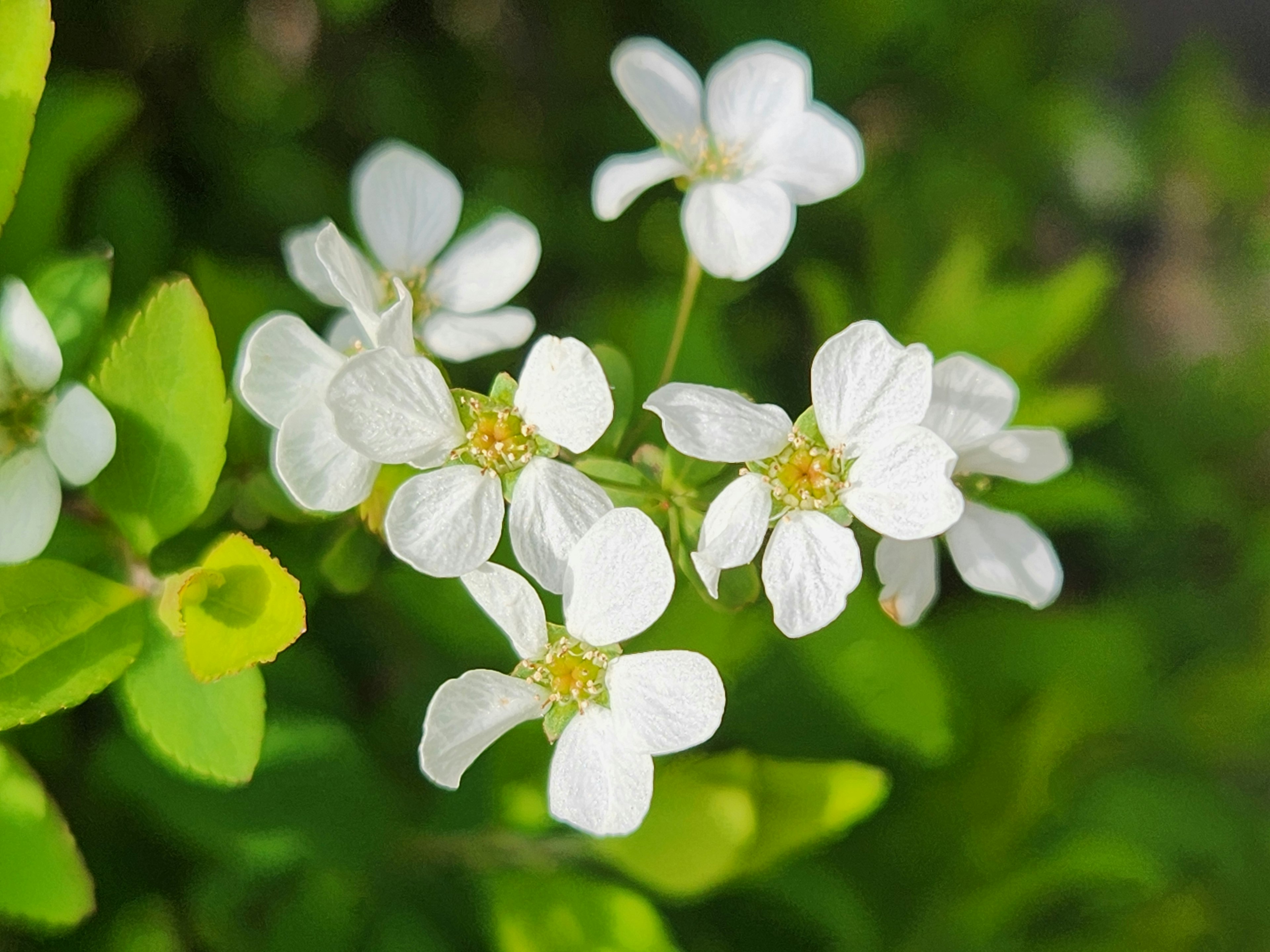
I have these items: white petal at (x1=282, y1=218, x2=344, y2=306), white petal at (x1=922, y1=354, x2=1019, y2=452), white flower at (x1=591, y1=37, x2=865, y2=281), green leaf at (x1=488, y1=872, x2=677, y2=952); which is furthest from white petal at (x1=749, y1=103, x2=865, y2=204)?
green leaf at (x1=488, y1=872, x2=677, y2=952)

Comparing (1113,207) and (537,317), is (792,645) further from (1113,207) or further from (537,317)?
(1113,207)

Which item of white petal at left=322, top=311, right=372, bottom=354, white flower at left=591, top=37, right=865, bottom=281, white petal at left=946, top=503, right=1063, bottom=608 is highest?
white flower at left=591, top=37, right=865, bottom=281

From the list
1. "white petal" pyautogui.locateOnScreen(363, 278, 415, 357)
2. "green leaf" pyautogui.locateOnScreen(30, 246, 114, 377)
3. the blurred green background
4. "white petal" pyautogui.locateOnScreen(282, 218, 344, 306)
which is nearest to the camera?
"white petal" pyautogui.locateOnScreen(363, 278, 415, 357)

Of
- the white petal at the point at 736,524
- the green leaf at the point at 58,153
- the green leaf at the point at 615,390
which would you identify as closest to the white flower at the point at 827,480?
the white petal at the point at 736,524

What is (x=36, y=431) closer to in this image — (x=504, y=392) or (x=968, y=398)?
(x=504, y=392)

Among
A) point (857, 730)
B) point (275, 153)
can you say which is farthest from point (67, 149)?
point (857, 730)

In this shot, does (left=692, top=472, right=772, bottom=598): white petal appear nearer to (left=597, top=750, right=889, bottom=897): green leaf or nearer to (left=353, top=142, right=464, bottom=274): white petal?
(left=597, top=750, right=889, bottom=897): green leaf

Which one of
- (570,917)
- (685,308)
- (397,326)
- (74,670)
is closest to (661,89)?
(685,308)
